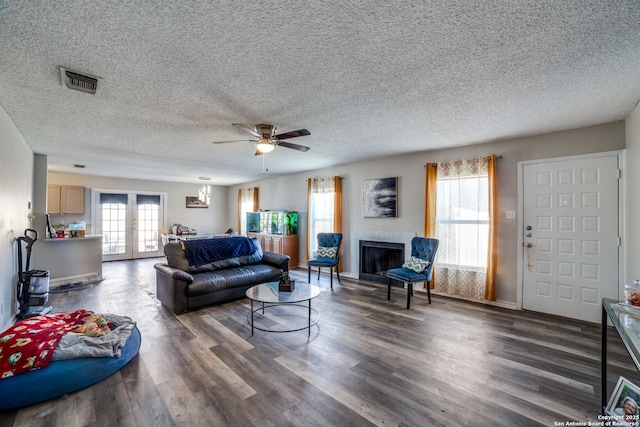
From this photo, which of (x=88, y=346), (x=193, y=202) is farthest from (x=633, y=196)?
(x=193, y=202)

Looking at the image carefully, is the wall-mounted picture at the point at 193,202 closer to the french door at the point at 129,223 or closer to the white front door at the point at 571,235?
the french door at the point at 129,223

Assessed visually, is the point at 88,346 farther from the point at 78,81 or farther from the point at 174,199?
the point at 174,199

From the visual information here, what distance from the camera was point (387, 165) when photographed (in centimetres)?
518

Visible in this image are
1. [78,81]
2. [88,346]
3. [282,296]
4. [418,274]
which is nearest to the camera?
[78,81]

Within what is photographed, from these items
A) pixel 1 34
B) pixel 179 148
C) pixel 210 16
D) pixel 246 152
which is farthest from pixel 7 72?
pixel 246 152

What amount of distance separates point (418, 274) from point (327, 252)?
186 cm

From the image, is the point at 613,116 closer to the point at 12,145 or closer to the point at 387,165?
the point at 387,165

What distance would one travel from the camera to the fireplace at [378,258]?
5.04 m

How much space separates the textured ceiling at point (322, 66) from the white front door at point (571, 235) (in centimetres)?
62

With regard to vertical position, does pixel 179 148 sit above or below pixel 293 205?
above

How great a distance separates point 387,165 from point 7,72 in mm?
4815

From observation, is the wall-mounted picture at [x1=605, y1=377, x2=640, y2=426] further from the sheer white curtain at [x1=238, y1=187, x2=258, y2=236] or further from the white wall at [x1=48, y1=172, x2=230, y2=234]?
the white wall at [x1=48, y1=172, x2=230, y2=234]

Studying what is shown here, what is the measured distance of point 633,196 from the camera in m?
2.90

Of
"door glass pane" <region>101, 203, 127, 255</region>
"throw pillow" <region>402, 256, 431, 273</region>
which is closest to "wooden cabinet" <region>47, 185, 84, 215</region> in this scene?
"door glass pane" <region>101, 203, 127, 255</region>
